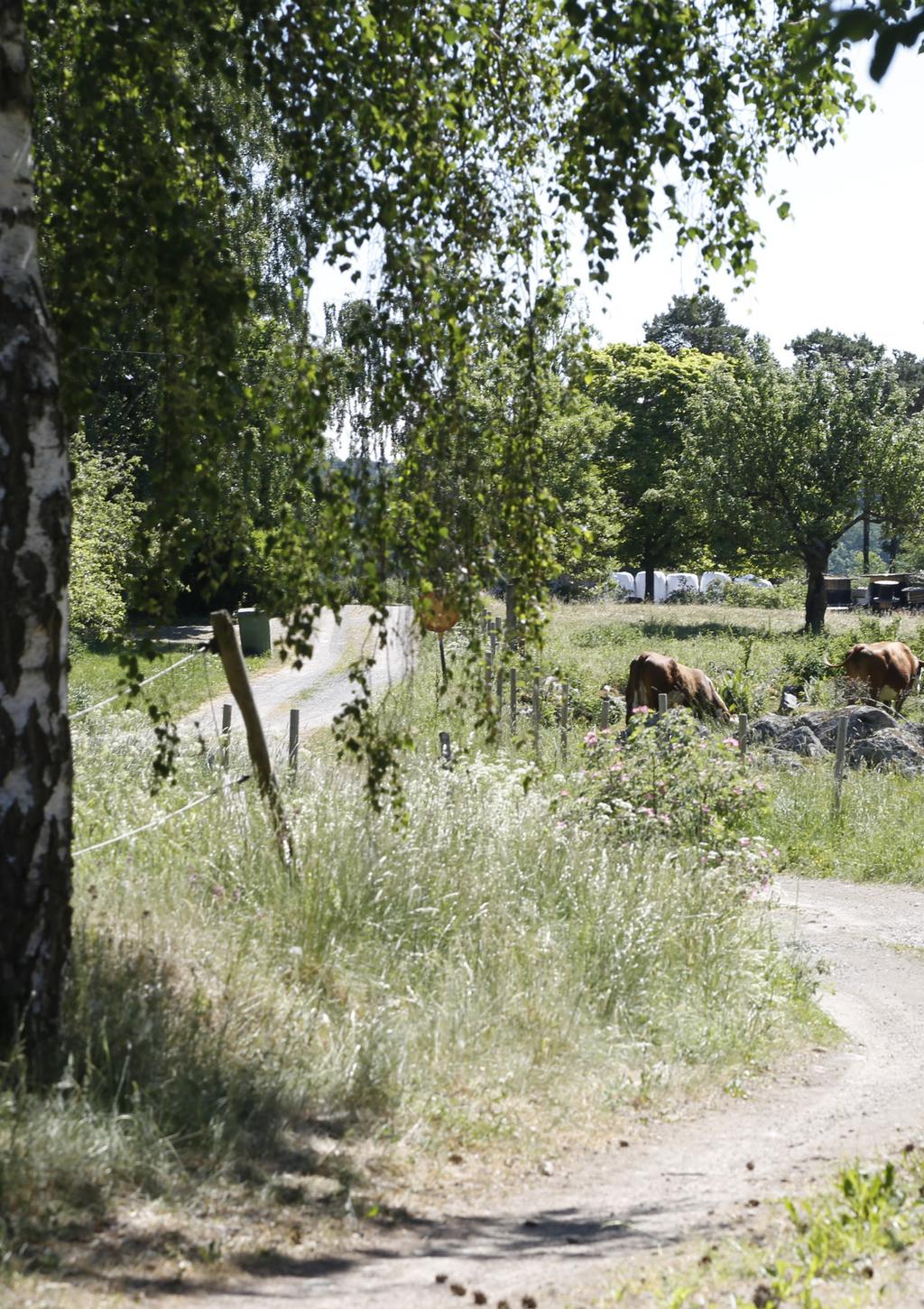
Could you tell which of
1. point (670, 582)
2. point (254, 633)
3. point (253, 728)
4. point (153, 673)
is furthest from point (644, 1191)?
point (670, 582)

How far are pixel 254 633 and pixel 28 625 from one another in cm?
3093

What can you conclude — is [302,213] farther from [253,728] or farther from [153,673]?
[153,673]

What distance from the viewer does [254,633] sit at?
35938 millimetres

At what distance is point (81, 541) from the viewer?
77.2 ft

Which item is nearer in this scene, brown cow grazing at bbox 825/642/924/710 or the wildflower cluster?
the wildflower cluster

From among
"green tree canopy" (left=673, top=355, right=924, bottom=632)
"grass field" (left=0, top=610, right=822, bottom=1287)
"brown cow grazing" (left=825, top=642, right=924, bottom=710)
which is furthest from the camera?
"green tree canopy" (left=673, top=355, right=924, bottom=632)

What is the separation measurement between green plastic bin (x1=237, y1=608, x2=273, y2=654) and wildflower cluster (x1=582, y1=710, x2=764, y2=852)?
22.6m

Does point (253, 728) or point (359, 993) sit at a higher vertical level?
point (253, 728)

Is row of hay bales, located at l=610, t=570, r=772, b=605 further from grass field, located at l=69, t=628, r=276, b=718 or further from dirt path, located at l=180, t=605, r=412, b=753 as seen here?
grass field, located at l=69, t=628, r=276, b=718

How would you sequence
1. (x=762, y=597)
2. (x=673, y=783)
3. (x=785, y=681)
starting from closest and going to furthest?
(x=673, y=783)
(x=785, y=681)
(x=762, y=597)

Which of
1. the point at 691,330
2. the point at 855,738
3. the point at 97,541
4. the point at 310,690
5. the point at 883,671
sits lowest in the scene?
the point at 310,690

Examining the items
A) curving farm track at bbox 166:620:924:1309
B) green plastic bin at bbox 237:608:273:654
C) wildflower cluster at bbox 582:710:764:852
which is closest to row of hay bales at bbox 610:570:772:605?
green plastic bin at bbox 237:608:273:654

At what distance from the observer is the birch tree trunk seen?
17.1 ft

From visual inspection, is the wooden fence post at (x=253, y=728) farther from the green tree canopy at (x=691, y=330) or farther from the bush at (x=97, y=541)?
the green tree canopy at (x=691, y=330)
